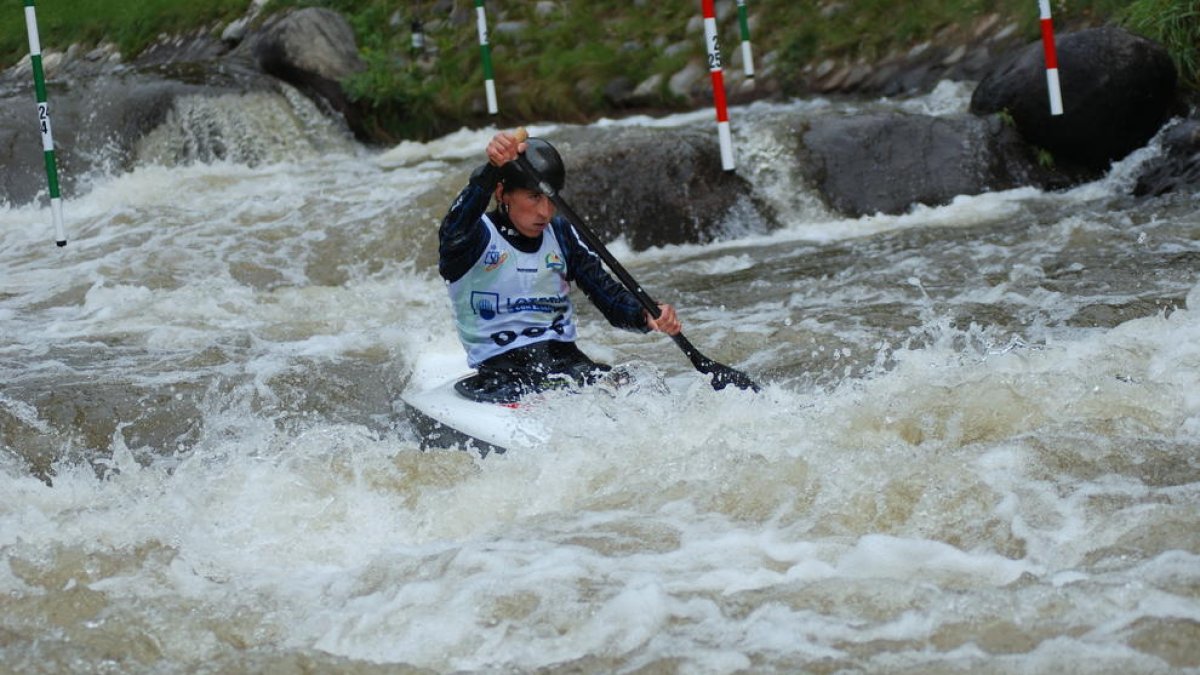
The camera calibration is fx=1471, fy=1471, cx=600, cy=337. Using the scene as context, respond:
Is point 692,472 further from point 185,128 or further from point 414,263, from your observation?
point 185,128

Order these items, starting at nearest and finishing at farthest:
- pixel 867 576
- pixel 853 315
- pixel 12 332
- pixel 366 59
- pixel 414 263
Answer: pixel 867 576
pixel 853 315
pixel 12 332
pixel 414 263
pixel 366 59

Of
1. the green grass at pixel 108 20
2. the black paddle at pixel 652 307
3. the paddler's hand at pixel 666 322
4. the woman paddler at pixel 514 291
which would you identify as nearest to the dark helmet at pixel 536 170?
the woman paddler at pixel 514 291

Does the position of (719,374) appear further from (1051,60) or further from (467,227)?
(1051,60)

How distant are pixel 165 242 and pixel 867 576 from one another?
20.3 ft

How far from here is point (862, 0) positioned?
36.3 feet

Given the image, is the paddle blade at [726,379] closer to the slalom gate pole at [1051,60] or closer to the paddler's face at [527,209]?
the paddler's face at [527,209]

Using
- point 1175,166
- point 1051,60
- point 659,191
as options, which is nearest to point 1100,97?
point 1051,60

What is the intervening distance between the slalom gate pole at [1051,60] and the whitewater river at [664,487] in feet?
4.48

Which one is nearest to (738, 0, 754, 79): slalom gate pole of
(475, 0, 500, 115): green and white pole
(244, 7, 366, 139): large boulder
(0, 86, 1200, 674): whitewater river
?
(475, 0, 500, 115): green and white pole

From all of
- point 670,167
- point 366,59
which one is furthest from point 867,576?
point 366,59

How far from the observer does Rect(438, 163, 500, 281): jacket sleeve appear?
4293 millimetres

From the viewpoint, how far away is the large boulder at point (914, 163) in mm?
8727

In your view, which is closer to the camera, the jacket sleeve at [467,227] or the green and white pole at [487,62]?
the jacket sleeve at [467,227]

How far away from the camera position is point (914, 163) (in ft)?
28.9
